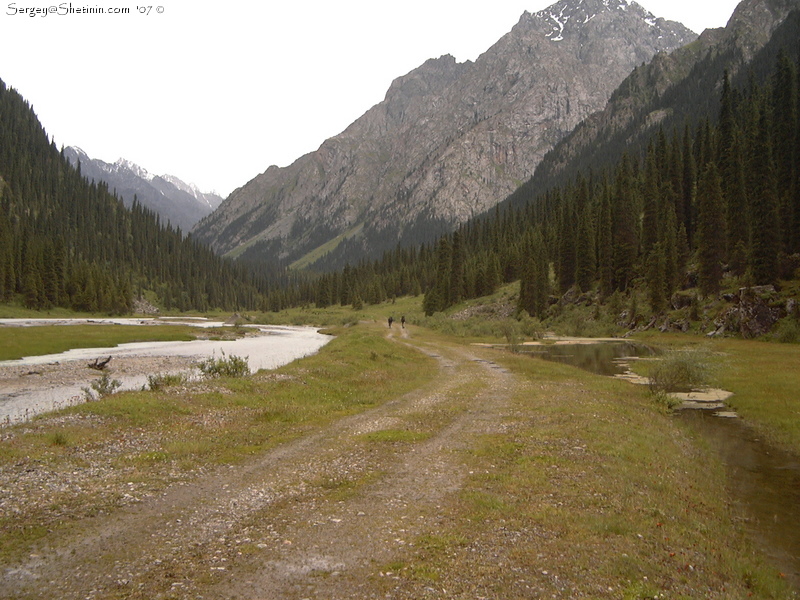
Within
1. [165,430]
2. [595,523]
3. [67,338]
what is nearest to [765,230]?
[595,523]

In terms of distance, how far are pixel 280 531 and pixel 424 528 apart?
3395 millimetres

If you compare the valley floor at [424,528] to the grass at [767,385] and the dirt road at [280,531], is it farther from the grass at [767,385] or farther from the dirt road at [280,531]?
the grass at [767,385]

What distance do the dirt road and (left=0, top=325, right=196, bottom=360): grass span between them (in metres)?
52.2

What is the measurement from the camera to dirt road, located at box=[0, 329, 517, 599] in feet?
27.6

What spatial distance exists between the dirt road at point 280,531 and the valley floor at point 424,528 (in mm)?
45

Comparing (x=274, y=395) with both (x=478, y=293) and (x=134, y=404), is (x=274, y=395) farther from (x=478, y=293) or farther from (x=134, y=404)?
(x=478, y=293)

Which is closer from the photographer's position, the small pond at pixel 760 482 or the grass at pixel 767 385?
the small pond at pixel 760 482

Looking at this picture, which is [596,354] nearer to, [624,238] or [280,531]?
[624,238]

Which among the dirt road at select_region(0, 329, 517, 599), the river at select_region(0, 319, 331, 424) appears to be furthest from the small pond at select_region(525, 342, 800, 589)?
the river at select_region(0, 319, 331, 424)

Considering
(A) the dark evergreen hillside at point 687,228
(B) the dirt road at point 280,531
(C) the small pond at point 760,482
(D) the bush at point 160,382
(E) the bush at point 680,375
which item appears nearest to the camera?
(B) the dirt road at point 280,531

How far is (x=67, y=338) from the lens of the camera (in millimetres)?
68000

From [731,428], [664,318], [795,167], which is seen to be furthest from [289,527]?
[795,167]

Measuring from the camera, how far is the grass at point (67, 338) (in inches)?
2208

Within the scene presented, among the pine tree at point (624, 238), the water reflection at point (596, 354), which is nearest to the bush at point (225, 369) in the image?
the water reflection at point (596, 354)
